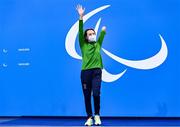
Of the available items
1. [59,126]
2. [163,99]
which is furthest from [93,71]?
[163,99]

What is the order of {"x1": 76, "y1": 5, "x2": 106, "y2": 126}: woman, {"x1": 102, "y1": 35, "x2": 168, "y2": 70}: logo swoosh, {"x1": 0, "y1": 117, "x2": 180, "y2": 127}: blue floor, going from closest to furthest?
{"x1": 76, "y1": 5, "x2": 106, "y2": 126}: woman
{"x1": 0, "y1": 117, "x2": 180, "y2": 127}: blue floor
{"x1": 102, "y1": 35, "x2": 168, "y2": 70}: logo swoosh

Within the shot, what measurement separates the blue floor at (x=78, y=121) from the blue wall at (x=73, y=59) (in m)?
0.10

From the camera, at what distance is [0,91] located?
687 cm

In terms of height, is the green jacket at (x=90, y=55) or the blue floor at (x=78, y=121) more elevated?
the green jacket at (x=90, y=55)

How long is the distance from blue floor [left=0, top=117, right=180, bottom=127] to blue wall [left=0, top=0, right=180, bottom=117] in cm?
10

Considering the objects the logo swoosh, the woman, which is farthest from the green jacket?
the logo swoosh

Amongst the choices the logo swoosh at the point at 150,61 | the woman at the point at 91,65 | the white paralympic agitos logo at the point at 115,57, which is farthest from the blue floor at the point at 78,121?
the logo swoosh at the point at 150,61

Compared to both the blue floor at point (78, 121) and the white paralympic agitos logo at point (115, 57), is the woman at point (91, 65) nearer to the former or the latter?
the blue floor at point (78, 121)

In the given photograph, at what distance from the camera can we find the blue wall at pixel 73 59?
246 inches

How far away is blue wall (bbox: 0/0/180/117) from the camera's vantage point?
20.5ft

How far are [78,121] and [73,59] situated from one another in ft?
3.16

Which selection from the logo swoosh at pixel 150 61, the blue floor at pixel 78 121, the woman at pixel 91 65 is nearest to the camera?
the woman at pixel 91 65

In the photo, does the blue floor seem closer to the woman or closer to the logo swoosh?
the woman

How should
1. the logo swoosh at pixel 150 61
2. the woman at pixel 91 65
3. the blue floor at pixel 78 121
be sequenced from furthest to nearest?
the logo swoosh at pixel 150 61 → the blue floor at pixel 78 121 → the woman at pixel 91 65
